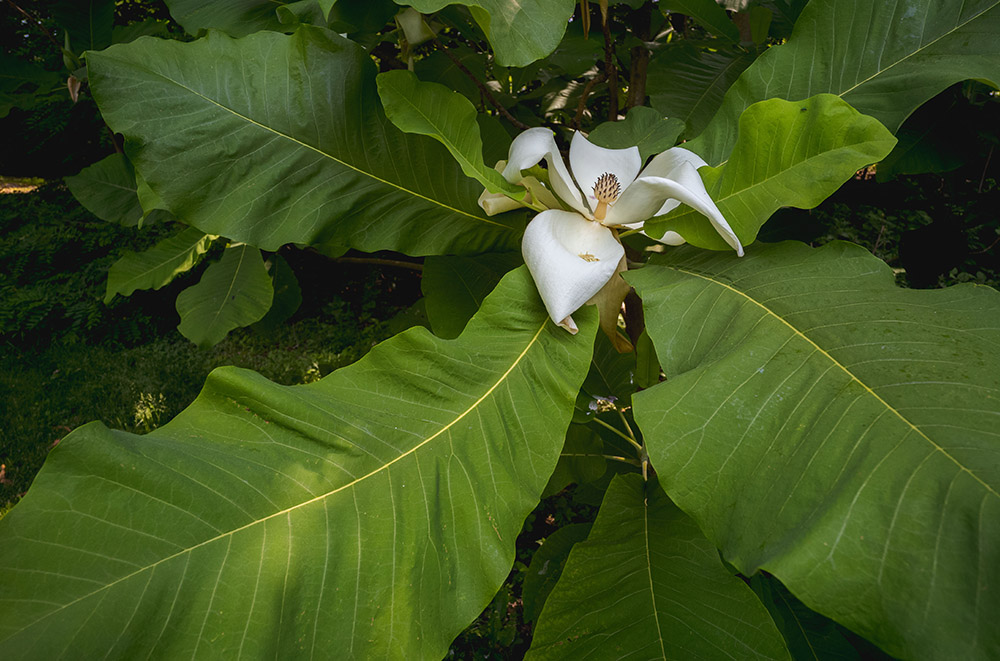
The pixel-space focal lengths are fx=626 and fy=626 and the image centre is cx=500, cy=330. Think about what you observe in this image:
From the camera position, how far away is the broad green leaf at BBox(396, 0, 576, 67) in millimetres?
691

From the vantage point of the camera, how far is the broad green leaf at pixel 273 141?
2.66ft

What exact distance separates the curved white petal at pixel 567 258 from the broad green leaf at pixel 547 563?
2.26 ft

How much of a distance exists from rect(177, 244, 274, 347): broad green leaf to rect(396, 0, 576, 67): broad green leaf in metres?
1.18

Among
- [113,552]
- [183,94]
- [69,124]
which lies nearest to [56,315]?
[69,124]

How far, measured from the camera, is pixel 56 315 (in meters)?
4.12

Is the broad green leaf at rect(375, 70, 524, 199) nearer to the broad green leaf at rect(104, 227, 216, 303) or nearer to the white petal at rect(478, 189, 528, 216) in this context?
the white petal at rect(478, 189, 528, 216)

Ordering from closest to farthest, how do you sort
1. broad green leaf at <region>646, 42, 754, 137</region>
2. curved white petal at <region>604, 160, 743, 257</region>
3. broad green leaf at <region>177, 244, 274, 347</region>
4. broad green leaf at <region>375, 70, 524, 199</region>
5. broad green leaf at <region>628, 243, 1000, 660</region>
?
broad green leaf at <region>628, 243, 1000, 660</region>, curved white petal at <region>604, 160, 743, 257</region>, broad green leaf at <region>375, 70, 524, 199</region>, broad green leaf at <region>646, 42, 754, 137</region>, broad green leaf at <region>177, 244, 274, 347</region>

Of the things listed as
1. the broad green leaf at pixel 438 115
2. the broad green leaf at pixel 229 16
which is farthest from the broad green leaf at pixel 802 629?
the broad green leaf at pixel 229 16

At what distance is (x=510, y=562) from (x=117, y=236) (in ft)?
16.6

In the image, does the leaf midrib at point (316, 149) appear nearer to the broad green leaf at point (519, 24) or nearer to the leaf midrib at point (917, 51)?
the broad green leaf at point (519, 24)

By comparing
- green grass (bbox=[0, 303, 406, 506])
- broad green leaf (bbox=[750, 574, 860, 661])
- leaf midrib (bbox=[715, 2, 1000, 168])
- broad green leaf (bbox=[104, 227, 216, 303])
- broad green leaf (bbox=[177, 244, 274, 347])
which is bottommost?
green grass (bbox=[0, 303, 406, 506])

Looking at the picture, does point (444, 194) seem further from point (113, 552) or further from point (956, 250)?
point (956, 250)

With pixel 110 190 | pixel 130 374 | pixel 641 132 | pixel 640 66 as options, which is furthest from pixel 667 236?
pixel 130 374

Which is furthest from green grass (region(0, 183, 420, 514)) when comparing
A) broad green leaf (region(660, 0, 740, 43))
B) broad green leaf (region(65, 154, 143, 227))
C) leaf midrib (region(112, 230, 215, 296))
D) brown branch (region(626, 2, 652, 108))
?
broad green leaf (region(660, 0, 740, 43))
